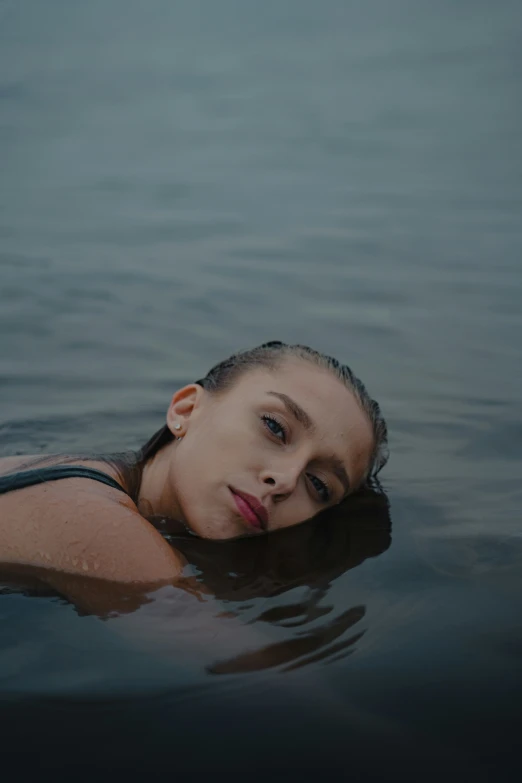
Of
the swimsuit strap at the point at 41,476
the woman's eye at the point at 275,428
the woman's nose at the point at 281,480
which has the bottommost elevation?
the woman's nose at the point at 281,480

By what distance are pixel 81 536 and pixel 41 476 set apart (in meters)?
0.31

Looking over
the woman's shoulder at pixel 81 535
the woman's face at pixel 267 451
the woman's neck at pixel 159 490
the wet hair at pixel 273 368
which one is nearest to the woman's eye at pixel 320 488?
the woman's face at pixel 267 451

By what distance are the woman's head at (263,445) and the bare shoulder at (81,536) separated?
32cm

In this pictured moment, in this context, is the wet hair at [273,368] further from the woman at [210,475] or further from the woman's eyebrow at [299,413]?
the woman's eyebrow at [299,413]

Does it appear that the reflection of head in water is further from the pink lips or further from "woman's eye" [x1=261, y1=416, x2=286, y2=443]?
"woman's eye" [x1=261, y1=416, x2=286, y2=443]

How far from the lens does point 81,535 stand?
295 cm

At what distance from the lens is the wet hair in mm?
3654

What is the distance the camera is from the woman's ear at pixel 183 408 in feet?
11.9

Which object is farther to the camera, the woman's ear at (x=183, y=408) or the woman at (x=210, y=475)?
the woman's ear at (x=183, y=408)

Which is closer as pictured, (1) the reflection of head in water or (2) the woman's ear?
(1) the reflection of head in water

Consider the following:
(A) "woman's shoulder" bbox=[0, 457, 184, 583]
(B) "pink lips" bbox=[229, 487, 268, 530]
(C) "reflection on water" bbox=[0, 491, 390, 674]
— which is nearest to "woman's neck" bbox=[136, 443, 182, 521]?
(C) "reflection on water" bbox=[0, 491, 390, 674]

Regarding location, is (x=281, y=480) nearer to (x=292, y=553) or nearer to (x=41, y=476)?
(x=292, y=553)

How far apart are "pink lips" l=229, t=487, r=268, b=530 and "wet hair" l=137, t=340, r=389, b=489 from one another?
49 cm

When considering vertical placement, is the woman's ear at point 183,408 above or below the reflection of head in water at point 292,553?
above
